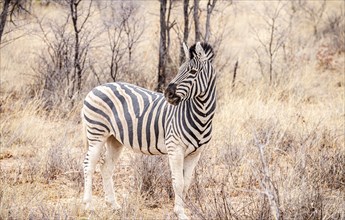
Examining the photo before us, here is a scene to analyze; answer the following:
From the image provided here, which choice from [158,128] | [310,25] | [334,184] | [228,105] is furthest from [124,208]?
[310,25]

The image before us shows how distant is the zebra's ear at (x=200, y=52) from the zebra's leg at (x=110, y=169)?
1.38 m

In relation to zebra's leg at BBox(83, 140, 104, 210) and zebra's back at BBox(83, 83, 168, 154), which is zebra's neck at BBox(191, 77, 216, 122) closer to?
zebra's back at BBox(83, 83, 168, 154)

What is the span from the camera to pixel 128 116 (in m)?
5.21

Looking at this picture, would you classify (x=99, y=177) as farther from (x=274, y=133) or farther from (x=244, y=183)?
(x=274, y=133)

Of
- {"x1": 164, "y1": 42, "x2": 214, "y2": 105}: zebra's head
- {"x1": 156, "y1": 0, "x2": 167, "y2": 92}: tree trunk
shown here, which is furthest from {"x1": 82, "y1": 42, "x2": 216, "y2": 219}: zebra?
{"x1": 156, "y1": 0, "x2": 167, "y2": 92}: tree trunk

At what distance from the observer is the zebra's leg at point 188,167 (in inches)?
198

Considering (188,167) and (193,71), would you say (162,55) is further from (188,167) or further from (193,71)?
(193,71)

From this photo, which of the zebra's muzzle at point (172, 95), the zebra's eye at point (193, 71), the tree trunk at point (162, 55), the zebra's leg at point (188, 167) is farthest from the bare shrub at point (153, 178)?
the tree trunk at point (162, 55)

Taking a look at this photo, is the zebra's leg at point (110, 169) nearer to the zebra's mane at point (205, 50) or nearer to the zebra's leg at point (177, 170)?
the zebra's leg at point (177, 170)

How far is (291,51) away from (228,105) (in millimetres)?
4389

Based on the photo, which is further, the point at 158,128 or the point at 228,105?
the point at 228,105

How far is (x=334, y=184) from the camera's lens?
6.13 metres

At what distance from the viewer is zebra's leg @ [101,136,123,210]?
17.9 feet

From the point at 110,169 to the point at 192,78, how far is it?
140 centimetres
